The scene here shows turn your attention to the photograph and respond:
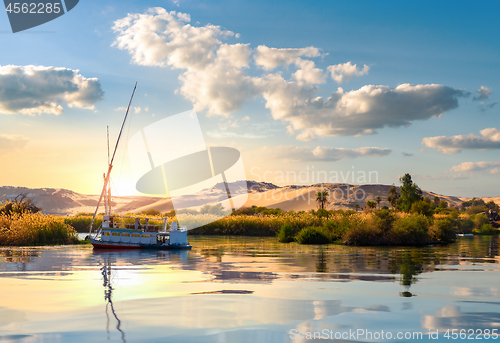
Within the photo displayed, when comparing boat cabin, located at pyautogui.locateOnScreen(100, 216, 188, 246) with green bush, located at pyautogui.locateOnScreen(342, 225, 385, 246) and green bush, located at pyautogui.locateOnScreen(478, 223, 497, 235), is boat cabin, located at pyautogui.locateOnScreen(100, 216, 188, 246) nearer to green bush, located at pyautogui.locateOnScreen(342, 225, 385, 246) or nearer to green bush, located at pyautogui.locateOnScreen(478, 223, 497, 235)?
green bush, located at pyautogui.locateOnScreen(342, 225, 385, 246)

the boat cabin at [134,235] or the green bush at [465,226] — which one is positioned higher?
the boat cabin at [134,235]

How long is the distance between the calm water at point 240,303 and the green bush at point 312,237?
16.9m

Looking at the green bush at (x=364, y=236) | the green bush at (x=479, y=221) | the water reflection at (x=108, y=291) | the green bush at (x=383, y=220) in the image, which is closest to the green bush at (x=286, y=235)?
the green bush at (x=364, y=236)

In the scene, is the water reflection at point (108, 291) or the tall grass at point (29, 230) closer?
the water reflection at point (108, 291)

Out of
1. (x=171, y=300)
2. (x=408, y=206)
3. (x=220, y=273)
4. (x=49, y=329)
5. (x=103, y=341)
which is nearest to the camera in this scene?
(x=103, y=341)

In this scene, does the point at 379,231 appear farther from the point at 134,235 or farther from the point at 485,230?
the point at 485,230

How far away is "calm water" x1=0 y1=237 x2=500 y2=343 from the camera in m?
7.88

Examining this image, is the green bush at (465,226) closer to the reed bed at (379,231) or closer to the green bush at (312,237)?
the reed bed at (379,231)

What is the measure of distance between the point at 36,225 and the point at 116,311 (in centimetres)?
2477

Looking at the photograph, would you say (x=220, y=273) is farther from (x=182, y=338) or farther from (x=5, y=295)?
(x=182, y=338)

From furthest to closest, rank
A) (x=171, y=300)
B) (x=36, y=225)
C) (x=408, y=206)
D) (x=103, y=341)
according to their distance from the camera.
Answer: (x=408, y=206)
(x=36, y=225)
(x=171, y=300)
(x=103, y=341)

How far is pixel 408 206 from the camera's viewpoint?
61.7 meters

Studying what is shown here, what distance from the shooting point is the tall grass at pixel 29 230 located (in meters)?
30.2

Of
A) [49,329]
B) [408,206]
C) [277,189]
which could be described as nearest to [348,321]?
[49,329]
